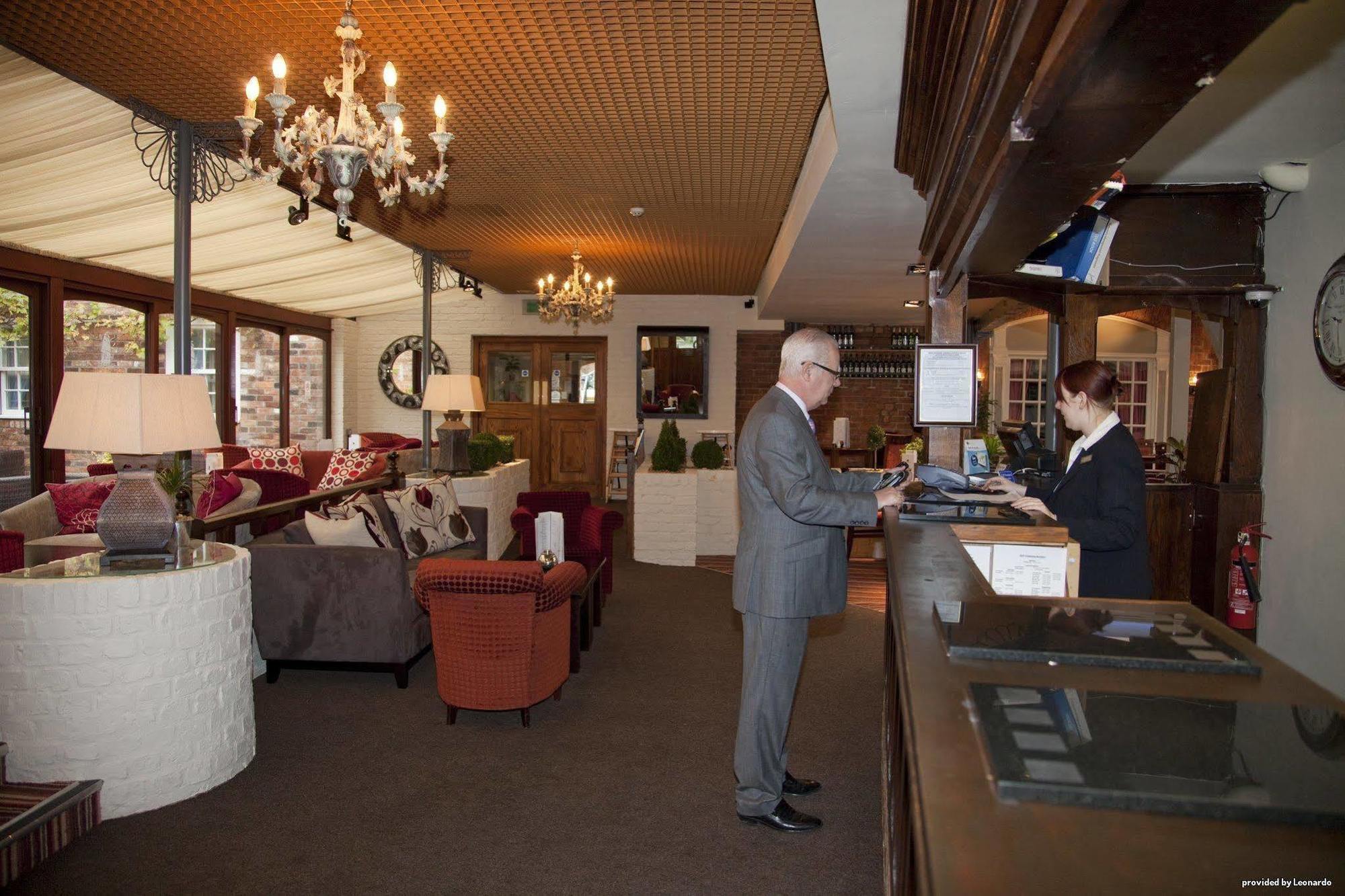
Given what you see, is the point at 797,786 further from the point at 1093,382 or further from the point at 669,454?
the point at 669,454

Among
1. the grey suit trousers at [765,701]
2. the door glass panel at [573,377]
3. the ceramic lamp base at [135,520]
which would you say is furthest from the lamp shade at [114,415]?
the door glass panel at [573,377]

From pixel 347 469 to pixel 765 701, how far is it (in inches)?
241

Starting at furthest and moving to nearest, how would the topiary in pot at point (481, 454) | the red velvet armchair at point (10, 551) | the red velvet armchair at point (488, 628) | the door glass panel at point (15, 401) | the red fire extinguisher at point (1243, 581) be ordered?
the topiary in pot at point (481, 454)
the door glass panel at point (15, 401)
the red velvet armchair at point (10, 551)
the red fire extinguisher at point (1243, 581)
the red velvet armchair at point (488, 628)

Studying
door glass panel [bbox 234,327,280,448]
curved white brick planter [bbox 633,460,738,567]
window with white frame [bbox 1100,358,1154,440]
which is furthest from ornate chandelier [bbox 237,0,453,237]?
window with white frame [bbox 1100,358,1154,440]

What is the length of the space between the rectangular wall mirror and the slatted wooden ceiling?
575 cm

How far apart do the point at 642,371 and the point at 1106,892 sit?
475 inches

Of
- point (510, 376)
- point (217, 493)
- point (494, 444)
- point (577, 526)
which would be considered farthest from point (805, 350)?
point (510, 376)

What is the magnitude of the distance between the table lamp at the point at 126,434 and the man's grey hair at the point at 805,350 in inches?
88.0

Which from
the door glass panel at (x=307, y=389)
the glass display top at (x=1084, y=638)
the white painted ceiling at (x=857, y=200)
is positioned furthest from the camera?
the door glass panel at (x=307, y=389)

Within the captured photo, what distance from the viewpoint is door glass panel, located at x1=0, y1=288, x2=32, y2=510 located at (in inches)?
284

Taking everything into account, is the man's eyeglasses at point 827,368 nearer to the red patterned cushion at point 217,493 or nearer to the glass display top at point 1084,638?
the glass display top at point 1084,638

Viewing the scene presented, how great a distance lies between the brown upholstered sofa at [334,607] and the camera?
4.49 metres

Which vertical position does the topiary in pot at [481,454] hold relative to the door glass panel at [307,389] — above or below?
below

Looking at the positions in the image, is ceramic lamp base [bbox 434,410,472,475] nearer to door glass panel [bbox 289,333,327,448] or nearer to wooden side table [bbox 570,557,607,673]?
wooden side table [bbox 570,557,607,673]
